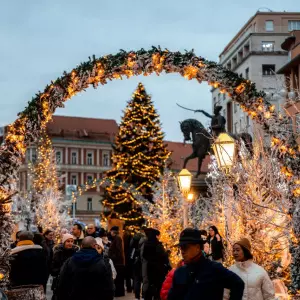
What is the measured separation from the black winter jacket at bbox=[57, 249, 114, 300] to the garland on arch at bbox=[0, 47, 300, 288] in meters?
2.54

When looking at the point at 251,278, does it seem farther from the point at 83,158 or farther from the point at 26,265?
the point at 83,158

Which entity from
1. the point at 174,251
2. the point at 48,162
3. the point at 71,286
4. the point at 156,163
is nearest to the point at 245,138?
the point at 174,251

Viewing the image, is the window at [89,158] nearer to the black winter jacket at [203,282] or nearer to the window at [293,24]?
the window at [293,24]

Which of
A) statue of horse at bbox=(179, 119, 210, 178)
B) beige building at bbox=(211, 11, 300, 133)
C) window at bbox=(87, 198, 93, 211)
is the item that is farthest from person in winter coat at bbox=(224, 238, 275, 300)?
window at bbox=(87, 198, 93, 211)

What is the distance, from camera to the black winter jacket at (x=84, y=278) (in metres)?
8.77

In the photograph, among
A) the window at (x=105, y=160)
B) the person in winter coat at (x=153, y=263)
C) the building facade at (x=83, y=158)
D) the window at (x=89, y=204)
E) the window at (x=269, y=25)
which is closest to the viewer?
the person in winter coat at (x=153, y=263)

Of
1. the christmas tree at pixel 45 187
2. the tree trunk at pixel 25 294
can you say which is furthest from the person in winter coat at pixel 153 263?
the christmas tree at pixel 45 187

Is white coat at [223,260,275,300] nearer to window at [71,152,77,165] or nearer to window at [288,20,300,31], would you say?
window at [288,20,300,31]

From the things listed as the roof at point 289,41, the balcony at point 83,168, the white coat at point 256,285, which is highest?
the roof at point 289,41

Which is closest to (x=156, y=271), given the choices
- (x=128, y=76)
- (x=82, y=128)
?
(x=128, y=76)

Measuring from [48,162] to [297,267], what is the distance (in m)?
55.2

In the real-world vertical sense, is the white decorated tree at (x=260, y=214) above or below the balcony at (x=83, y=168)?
below

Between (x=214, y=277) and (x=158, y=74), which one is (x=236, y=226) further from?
(x=214, y=277)

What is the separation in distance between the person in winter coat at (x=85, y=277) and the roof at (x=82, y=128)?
96.7 meters
